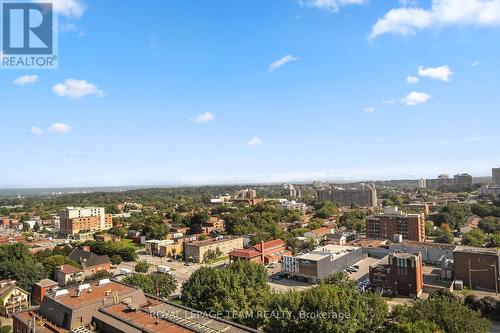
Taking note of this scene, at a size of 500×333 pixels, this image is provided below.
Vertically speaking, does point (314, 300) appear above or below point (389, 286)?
above

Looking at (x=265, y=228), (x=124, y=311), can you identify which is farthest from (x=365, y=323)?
(x=265, y=228)

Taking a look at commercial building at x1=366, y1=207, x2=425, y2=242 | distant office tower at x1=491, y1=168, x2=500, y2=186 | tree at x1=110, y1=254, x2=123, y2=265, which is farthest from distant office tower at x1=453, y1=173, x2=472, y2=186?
tree at x1=110, y1=254, x2=123, y2=265

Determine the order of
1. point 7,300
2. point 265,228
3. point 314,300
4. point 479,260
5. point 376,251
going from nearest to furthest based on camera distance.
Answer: point 314,300 < point 7,300 < point 479,260 < point 376,251 < point 265,228

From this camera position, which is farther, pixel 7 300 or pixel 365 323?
pixel 7 300

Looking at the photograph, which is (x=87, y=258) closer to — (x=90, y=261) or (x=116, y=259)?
(x=90, y=261)

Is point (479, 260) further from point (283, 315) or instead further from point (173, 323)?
point (173, 323)

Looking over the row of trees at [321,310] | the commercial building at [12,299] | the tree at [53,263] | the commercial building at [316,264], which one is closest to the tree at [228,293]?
the row of trees at [321,310]

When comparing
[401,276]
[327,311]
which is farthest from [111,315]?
[401,276]
